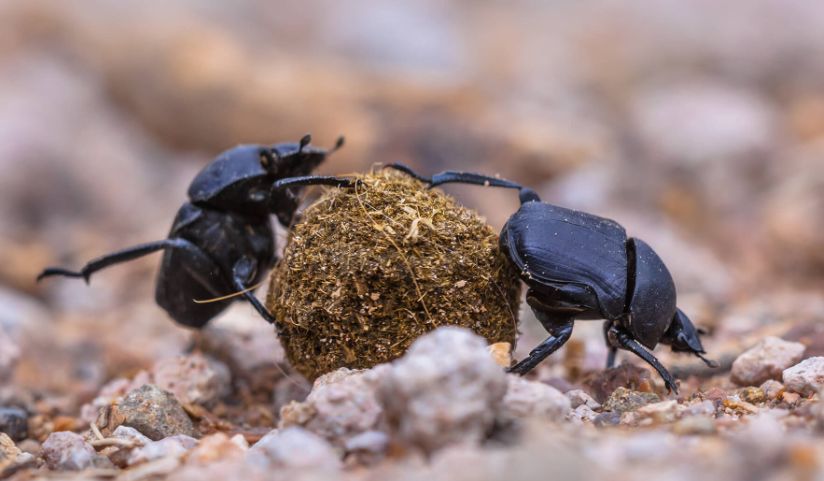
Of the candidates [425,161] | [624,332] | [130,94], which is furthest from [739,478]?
[130,94]

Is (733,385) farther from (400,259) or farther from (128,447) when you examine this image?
(128,447)

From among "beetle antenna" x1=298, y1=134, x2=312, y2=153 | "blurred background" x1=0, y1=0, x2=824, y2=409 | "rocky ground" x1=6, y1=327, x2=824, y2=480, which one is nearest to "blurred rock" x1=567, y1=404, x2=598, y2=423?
"rocky ground" x1=6, y1=327, x2=824, y2=480

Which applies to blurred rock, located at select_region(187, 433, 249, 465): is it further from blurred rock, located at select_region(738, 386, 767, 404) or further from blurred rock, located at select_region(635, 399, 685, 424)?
blurred rock, located at select_region(738, 386, 767, 404)

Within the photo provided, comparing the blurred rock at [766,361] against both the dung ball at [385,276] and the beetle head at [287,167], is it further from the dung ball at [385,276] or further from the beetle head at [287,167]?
the beetle head at [287,167]

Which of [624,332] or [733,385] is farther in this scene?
[733,385]

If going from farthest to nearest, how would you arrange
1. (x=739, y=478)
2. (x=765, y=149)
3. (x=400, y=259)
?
1. (x=765, y=149)
2. (x=400, y=259)
3. (x=739, y=478)

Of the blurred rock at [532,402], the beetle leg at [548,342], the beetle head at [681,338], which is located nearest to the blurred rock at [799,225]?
the beetle head at [681,338]
